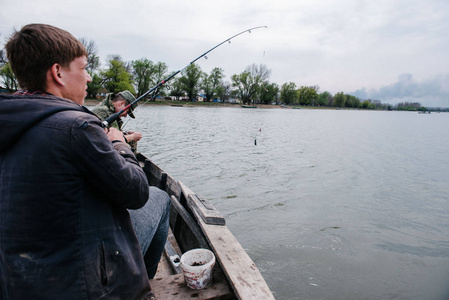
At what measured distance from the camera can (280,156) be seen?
47.4ft

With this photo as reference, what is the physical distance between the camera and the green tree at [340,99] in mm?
151875

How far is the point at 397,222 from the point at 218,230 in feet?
20.1

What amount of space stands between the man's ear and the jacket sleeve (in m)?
0.30

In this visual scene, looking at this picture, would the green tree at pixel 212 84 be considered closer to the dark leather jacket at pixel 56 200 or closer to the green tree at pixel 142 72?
the green tree at pixel 142 72

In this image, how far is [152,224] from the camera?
2.27m

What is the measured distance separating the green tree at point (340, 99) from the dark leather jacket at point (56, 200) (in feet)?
541

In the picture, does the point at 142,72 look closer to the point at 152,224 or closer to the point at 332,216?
the point at 332,216

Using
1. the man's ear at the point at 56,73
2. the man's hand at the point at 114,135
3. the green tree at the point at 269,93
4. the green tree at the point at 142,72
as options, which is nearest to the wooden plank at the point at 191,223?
the man's hand at the point at 114,135

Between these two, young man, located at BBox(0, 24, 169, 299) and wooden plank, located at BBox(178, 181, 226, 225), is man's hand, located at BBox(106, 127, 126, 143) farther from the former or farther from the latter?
wooden plank, located at BBox(178, 181, 226, 225)

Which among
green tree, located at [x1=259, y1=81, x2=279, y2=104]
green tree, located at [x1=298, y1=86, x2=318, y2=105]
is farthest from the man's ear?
green tree, located at [x1=298, y1=86, x2=318, y2=105]

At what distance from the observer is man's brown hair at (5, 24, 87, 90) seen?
139 centimetres

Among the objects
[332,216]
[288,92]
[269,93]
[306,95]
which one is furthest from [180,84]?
[332,216]

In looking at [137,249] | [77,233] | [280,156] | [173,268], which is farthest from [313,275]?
[280,156]

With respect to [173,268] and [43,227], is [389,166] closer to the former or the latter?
[173,268]
